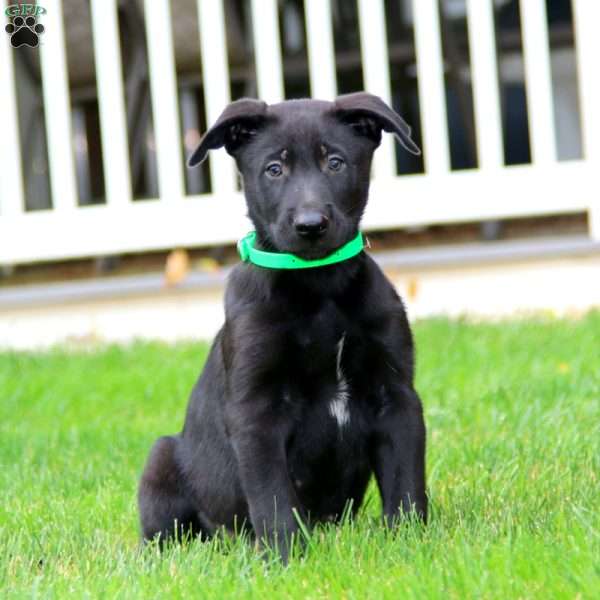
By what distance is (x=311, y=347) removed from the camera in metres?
3.04

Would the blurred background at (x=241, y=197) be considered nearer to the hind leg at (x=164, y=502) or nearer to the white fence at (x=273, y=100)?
the white fence at (x=273, y=100)

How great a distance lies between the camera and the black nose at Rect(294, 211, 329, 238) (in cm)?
296

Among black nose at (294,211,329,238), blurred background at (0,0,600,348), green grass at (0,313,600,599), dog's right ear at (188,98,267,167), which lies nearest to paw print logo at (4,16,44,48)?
blurred background at (0,0,600,348)

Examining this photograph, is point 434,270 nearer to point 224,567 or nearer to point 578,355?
point 578,355

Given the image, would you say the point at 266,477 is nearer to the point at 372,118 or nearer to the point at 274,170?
the point at 274,170

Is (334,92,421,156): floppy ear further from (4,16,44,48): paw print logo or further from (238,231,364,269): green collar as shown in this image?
(4,16,44,48): paw print logo

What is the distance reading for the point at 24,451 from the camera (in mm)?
4578

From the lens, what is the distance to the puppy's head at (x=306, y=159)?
10.1 feet

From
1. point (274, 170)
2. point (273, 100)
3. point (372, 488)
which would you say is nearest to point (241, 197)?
point (273, 100)

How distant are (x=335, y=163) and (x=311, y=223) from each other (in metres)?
0.26

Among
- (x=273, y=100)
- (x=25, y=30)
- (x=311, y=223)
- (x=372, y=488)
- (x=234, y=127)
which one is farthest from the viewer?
(x=25, y=30)

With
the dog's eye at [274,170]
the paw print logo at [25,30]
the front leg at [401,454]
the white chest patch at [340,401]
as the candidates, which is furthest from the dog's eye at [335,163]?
the paw print logo at [25,30]

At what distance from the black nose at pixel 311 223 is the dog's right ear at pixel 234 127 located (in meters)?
0.35

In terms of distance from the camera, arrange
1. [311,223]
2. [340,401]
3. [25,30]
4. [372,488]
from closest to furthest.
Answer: [311,223]
[340,401]
[372,488]
[25,30]
